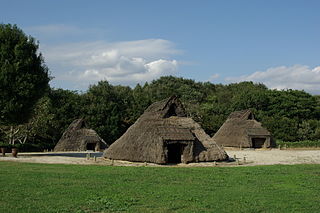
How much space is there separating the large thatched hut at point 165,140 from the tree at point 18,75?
10.1 metres

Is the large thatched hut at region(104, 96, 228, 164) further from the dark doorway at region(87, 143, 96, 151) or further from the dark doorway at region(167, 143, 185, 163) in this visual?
the dark doorway at region(87, 143, 96, 151)

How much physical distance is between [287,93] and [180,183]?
6588 centimetres

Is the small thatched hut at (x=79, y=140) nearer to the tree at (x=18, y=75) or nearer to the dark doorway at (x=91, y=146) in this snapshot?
the dark doorway at (x=91, y=146)

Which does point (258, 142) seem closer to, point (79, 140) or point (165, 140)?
point (79, 140)

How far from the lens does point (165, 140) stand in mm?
30016

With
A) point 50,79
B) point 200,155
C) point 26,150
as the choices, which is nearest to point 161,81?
point 26,150

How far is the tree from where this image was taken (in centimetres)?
3531

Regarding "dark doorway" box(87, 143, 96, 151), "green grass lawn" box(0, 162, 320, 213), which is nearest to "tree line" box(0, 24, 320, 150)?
"dark doorway" box(87, 143, 96, 151)

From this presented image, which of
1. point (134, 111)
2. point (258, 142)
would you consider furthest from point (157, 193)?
point (134, 111)

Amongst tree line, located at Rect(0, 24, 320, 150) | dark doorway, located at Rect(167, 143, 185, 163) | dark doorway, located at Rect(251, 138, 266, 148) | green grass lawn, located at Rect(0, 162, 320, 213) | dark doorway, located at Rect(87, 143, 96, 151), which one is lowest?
green grass lawn, located at Rect(0, 162, 320, 213)

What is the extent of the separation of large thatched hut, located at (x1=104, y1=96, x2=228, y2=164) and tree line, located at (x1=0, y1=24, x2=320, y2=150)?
11.0 metres

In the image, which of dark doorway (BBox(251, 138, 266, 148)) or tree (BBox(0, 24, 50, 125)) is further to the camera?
dark doorway (BBox(251, 138, 266, 148))

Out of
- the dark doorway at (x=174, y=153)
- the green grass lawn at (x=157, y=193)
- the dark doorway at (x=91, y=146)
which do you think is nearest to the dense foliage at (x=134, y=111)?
the dark doorway at (x=91, y=146)

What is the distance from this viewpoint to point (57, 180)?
18453 millimetres
